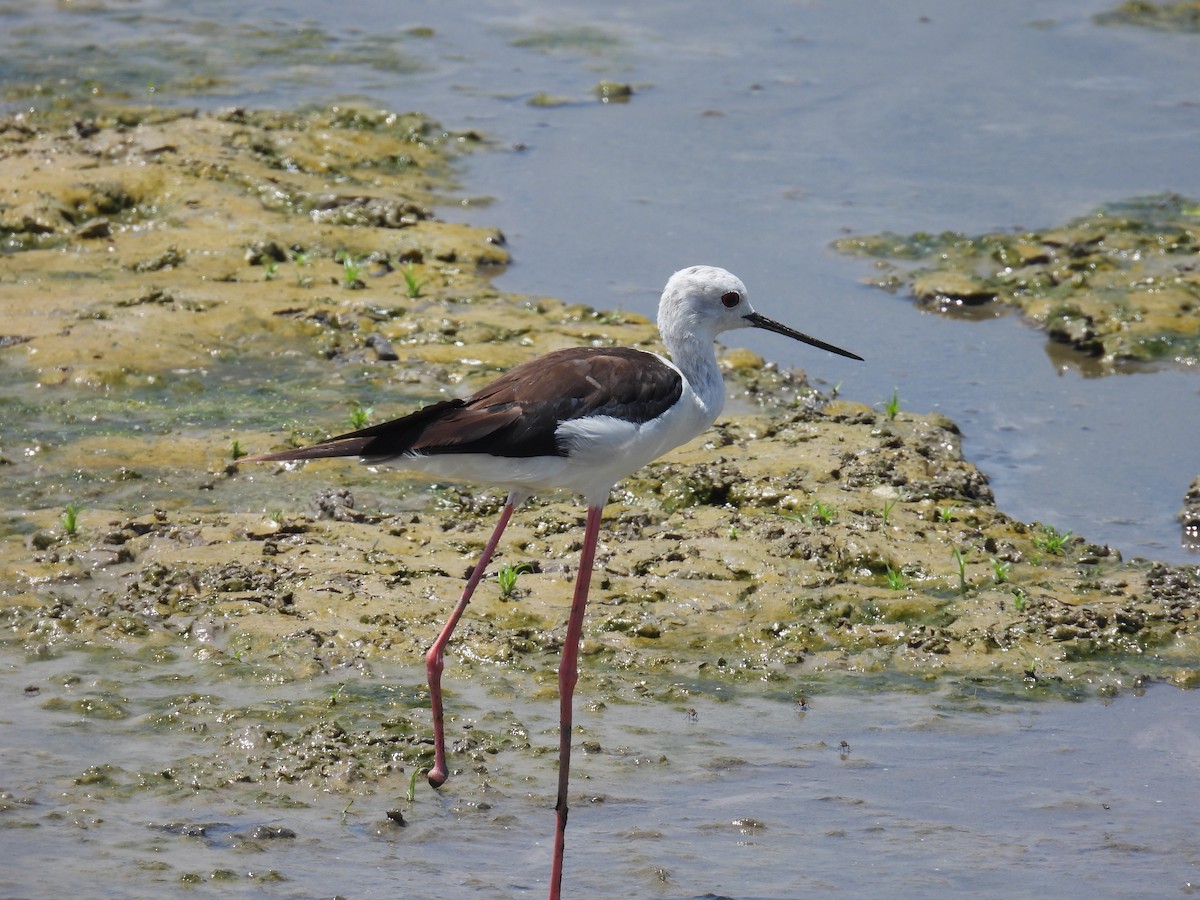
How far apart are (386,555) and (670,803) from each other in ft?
6.24

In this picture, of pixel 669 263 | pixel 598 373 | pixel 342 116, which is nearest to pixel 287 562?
pixel 598 373

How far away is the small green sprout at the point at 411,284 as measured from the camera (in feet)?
31.0

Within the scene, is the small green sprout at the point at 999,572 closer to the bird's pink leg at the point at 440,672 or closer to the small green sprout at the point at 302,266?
the bird's pink leg at the point at 440,672

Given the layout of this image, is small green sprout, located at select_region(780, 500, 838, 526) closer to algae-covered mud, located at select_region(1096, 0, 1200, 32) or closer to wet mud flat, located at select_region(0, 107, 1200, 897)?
wet mud flat, located at select_region(0, 107, 1200, 897)

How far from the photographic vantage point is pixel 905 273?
1063cm

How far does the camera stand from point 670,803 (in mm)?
5324

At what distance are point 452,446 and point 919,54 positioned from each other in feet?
36.4

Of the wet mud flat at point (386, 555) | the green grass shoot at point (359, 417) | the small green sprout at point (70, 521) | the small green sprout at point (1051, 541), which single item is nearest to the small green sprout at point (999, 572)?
the wet mud flat at point (386, 555)

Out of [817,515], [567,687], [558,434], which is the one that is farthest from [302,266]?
[567,687]

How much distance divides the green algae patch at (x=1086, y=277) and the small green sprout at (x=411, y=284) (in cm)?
296

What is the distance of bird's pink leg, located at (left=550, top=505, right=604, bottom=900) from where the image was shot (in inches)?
190

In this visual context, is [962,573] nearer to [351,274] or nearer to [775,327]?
[775,327]

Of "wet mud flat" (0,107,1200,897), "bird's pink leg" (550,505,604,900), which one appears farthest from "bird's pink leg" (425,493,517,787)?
"bird's pink leg" (550,505,604,900)

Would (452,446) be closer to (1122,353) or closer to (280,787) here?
(280,787)
